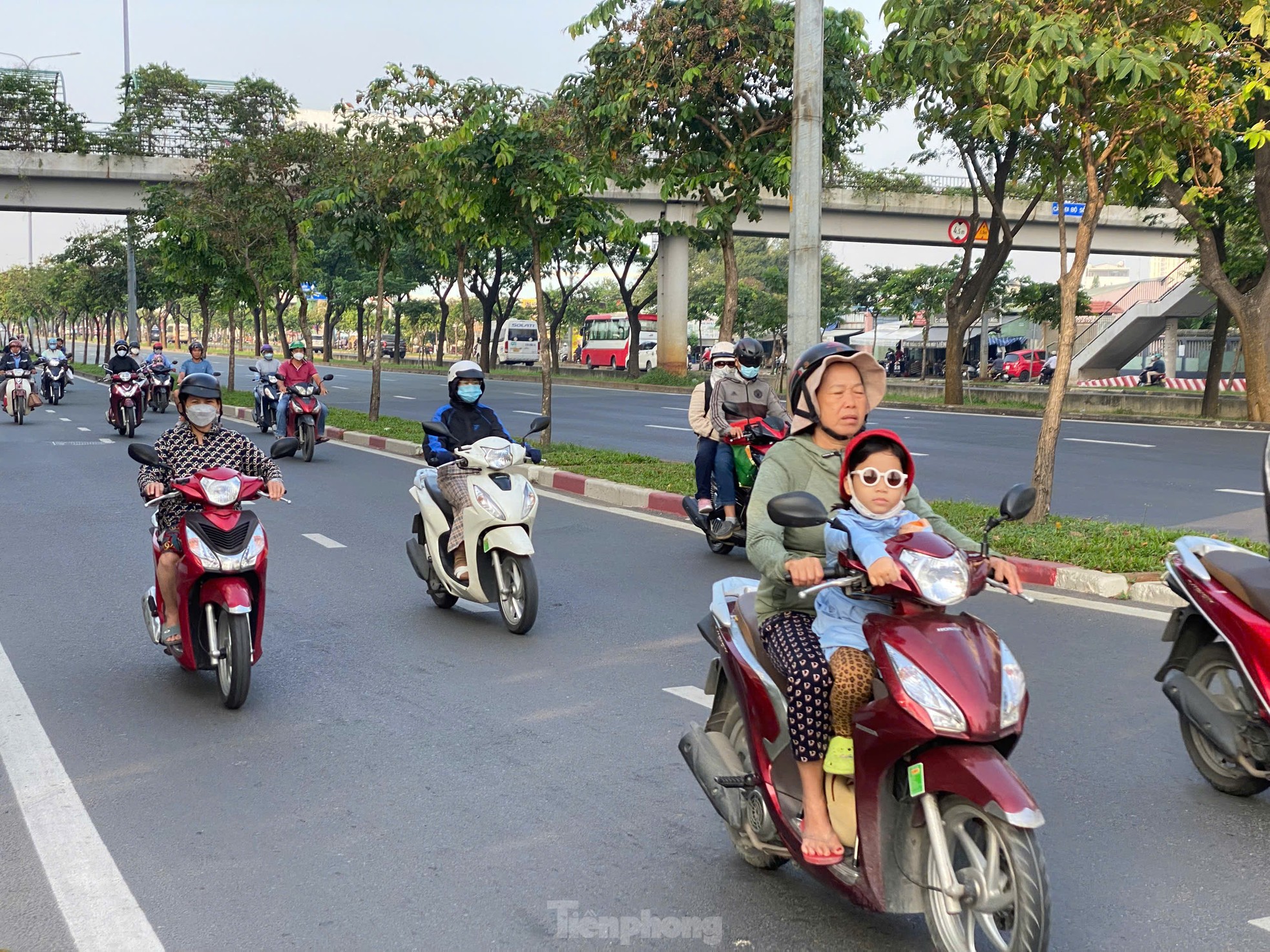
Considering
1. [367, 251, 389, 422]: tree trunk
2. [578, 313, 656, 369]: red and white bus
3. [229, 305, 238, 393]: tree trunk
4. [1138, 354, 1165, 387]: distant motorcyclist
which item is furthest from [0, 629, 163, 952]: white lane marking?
[578, 313, 656, 369]: red and white bus

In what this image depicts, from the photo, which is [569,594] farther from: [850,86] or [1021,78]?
[850,86]

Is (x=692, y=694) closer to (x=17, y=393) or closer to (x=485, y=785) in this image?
(x=485, y=785)

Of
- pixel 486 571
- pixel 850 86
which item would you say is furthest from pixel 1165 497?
pixel 486 571

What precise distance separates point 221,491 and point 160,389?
2380 centimetres

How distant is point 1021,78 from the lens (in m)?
8.60

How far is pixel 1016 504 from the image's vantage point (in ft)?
10.9

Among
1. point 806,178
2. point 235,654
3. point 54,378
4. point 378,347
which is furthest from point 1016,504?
point 54,378

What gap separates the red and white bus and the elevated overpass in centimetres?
1686

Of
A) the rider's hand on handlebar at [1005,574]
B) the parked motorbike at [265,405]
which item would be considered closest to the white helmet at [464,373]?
the rider's hand on handlebar at [1005,574]

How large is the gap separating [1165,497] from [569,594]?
286 inches

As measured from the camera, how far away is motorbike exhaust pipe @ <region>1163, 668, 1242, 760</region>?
4.29 meters

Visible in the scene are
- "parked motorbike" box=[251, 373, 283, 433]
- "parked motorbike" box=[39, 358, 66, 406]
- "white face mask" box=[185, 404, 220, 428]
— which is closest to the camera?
"white face mask" box=[185, 404, 220, 428]

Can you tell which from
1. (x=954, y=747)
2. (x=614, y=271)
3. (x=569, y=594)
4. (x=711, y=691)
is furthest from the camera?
(x=614, y=271)

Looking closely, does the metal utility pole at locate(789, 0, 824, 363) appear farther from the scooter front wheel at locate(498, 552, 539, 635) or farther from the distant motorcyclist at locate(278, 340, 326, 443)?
the distant motorcyclist at locate(278, 340, 326, 443)
